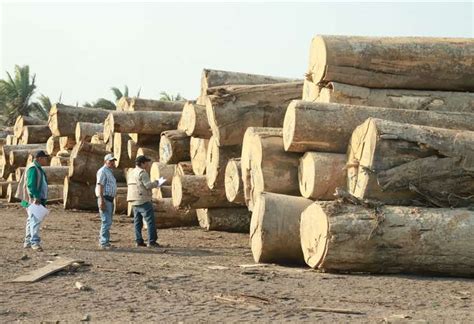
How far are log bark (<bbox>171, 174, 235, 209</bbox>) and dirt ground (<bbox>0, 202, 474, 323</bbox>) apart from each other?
289 cm

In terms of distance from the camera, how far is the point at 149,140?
17234 mm

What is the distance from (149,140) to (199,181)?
364cm

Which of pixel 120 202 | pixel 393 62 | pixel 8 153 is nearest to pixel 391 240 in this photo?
pixel 393 62

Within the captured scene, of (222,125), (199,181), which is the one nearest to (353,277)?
(222,125)

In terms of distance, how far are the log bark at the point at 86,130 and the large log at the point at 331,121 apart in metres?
10.5

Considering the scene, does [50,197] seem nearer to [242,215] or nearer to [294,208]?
[242,215]

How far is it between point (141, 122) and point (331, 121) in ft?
25.3

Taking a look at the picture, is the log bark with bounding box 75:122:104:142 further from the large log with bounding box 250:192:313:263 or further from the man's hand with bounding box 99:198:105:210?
the large log with bounding box 250:192:313:263

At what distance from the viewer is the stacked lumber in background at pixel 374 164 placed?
337 inches

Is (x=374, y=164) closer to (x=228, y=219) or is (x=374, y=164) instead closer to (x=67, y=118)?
(x=228, y=219)

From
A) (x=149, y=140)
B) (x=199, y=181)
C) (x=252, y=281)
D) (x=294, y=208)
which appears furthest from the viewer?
(x=149, y=140)

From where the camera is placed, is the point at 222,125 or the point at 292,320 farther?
the point at 222,125

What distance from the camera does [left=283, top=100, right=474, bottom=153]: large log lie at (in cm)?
960

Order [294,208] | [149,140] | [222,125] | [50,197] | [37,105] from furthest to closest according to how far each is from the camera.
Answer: [37,105] < [50,197] < [149,140] < [222,125] < [294,208]
